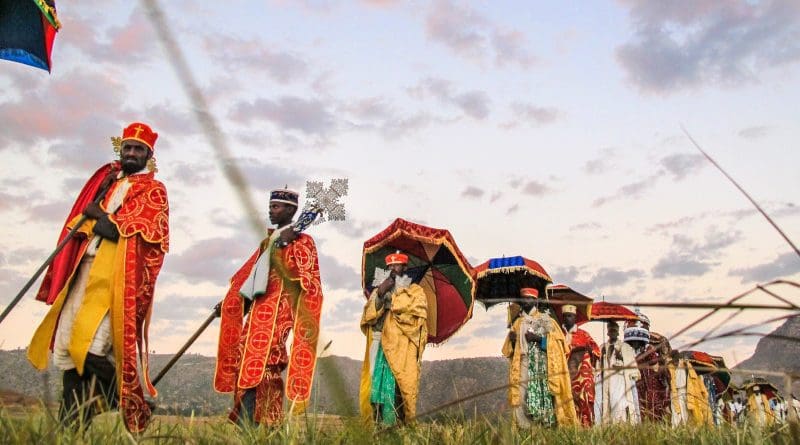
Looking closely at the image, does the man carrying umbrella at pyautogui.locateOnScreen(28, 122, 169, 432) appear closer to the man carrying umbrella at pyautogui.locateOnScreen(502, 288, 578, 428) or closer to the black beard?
the black beard

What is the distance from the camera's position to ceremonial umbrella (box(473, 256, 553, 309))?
10609 mm

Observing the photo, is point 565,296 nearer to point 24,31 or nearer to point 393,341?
point 393,341

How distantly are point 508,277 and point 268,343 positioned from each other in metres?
6.11

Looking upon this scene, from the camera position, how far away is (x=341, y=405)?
601mm

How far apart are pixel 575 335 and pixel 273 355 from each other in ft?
27.7

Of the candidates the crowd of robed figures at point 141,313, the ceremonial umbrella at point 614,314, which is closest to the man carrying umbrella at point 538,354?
the crowd of robed figures at point 141,313

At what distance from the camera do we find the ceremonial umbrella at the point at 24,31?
519cm

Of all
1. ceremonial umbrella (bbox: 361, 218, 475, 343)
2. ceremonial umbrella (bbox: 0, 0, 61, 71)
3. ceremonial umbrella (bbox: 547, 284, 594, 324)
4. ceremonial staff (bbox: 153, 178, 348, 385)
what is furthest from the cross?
ceremonial umbrella (bbox: 547, 284, 594, 324)

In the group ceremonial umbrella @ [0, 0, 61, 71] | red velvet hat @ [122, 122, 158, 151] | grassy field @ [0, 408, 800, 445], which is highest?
ceremonial umbrella @ [0, 0, 61, 71]

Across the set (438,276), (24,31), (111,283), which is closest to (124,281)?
(111,283)

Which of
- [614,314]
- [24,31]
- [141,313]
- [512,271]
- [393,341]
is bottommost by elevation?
[141,313]

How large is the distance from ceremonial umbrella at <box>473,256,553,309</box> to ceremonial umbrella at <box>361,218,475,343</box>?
0.46 m

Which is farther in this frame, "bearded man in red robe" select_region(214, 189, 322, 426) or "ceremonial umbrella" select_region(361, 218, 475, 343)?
"ceremonial umbrella" select_region(361, 218, 475, 343)

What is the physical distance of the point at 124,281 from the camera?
486 centimetres
